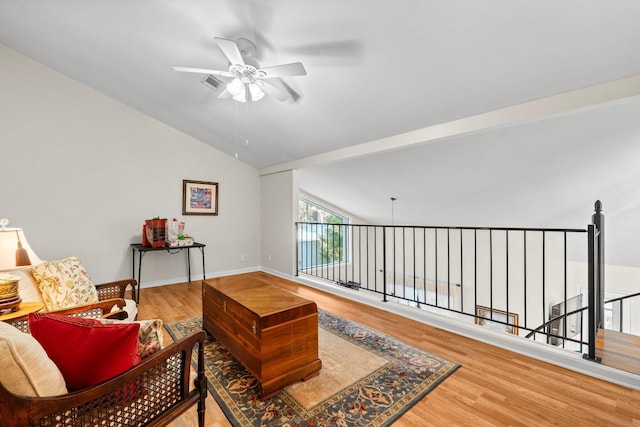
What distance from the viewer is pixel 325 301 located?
12.5 feet

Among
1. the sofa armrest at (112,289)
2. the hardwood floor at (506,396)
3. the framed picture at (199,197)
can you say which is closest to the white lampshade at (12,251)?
the sofa armrest at (112,289)

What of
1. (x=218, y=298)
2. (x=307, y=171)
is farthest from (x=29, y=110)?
(x=307, y=171)

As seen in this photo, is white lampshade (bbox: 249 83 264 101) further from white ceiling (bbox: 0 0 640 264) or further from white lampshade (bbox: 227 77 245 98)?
white ceiling (bbox: 0 0 640 264)

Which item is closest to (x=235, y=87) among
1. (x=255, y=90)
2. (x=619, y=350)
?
(x=255, y=90)

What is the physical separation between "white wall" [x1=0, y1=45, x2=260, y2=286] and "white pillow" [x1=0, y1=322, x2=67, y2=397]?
3635 mm

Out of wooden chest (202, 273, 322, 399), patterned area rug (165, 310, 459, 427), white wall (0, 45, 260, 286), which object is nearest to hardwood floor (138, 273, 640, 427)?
patterned area rug (165, 310, 459, 427)

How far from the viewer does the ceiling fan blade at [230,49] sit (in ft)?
6.05

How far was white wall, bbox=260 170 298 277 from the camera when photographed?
4914mm

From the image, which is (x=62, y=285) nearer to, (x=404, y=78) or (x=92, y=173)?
(x=92, y=173)

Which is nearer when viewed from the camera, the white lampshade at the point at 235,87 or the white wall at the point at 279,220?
the white lampshade at the point at 235,87

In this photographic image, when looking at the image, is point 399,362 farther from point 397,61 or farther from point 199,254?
point 199,254

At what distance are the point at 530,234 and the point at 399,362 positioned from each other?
5.25 metres

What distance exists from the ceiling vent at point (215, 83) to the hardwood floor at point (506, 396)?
2.40m

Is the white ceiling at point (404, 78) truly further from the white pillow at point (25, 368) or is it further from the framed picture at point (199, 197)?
the white pillow at point (25, 368)
